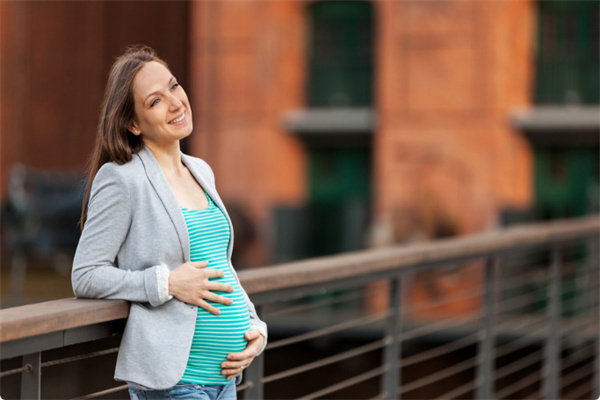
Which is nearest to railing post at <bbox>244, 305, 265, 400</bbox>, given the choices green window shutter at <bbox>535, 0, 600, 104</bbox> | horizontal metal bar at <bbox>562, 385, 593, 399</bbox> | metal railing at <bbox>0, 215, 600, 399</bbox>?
metal railing at <bbox>0, 215, 600, 399</bbox>

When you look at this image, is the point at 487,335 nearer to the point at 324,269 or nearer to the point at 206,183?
the point at 324,269

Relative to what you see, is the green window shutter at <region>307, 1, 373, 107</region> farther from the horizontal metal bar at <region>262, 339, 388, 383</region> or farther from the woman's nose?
the woman's nose

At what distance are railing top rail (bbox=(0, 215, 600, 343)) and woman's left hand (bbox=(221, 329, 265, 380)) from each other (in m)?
0.30

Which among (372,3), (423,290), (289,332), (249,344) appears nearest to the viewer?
(249,344)

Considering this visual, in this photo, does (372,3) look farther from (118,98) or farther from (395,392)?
(118,98)

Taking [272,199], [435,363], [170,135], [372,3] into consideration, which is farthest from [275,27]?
[170,135]

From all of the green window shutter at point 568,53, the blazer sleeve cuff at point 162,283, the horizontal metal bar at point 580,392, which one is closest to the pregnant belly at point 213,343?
the blazer sleeve cuff at point 162,283

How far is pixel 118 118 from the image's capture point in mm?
2402

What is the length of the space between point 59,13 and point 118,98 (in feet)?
54.6

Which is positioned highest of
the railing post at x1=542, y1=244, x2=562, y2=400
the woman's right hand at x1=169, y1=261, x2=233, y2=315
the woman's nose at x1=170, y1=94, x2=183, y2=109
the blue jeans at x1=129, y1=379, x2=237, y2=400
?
the woman's nose at x1=170, y1=94, x2=183, y2=109

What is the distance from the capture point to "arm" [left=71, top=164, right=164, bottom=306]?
7.56 ft

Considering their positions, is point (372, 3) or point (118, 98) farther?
point (372, 3)

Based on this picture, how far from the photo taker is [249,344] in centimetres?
252

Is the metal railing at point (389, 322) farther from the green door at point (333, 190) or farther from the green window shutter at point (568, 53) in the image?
the green window shutter at point (568, 53)
